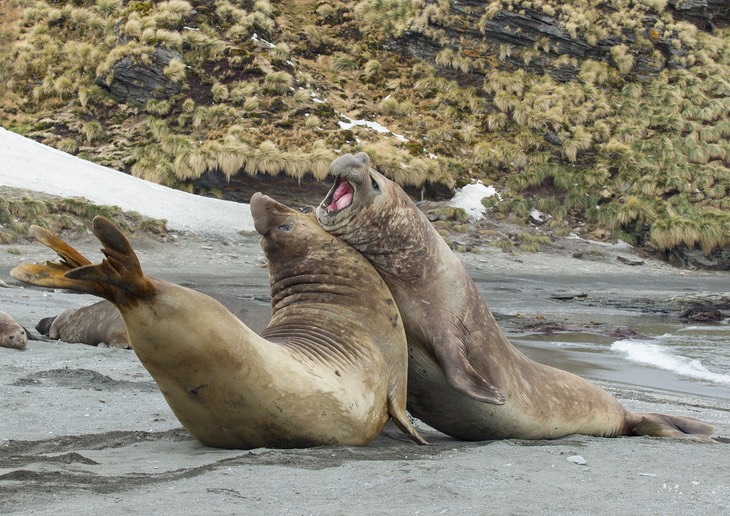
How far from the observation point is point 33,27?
107 ft

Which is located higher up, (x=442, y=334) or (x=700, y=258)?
(x=442, y=334)

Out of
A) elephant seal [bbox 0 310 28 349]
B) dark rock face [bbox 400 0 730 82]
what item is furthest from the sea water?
dark rock face [bbox 400 0 730 82]

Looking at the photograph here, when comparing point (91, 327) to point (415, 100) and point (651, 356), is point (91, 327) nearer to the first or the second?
point (651, 356)

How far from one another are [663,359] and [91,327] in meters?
6.43

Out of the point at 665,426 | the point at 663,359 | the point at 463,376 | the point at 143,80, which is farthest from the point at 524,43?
the point at 463,376

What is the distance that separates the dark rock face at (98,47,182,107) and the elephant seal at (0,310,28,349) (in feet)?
70.3

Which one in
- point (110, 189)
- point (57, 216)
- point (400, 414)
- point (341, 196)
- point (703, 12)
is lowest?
point (57, 216)

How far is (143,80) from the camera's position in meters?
29.0

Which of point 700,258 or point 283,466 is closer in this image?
point 283,466

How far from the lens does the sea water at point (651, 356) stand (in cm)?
986

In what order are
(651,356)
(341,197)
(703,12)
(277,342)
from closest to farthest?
(277,342) → (341,197) → (651,356) → (703,12)

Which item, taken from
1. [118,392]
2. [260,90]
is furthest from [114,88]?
[118,392]

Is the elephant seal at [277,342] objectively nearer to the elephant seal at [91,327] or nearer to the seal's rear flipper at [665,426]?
the seal's rear flipper at [665,426]

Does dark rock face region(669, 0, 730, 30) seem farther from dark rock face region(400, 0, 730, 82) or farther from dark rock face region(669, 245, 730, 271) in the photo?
dark rock face region(669, 245, 730, 271)
